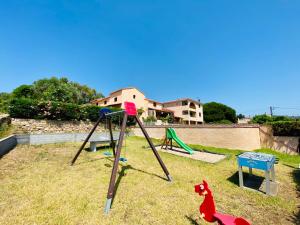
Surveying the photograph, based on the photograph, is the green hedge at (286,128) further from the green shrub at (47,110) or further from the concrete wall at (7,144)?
the concrete wall at (7,144)

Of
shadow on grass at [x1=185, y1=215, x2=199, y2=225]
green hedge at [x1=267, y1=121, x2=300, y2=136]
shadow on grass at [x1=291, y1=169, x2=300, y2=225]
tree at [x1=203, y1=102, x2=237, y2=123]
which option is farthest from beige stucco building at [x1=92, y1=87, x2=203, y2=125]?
shadow on grass at [x1=185, y1=215, x2=199, y2=225]

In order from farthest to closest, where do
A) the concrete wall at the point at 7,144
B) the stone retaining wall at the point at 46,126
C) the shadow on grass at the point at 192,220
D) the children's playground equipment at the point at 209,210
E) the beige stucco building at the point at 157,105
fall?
the beige stucco building at the point at 157,105 < the stone retaining wall at the point at 46,126 < the concrete wall at the point at 7,144 < the shadow on grass at the point at 192,220 < the children's playground equipment at the point at 209,210

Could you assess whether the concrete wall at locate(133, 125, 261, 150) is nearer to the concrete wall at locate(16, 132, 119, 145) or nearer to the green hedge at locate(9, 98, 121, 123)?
the green hedge at locate(9, 98, 121, 123)

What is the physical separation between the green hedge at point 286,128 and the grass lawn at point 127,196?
9071 millimetres

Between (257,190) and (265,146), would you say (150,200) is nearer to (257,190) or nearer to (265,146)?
(257,190)

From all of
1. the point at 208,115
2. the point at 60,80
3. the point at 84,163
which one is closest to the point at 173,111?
the point at 208,115

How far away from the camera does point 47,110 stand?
14406 millimetres

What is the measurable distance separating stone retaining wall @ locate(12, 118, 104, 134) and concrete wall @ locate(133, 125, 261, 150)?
35.8 feet

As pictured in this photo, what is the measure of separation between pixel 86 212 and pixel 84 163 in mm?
4072

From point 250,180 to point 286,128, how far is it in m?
11.8

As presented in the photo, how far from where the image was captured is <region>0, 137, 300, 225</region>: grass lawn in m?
3.34

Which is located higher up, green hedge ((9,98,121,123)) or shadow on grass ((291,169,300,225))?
green hedge ((9,98,121,123))

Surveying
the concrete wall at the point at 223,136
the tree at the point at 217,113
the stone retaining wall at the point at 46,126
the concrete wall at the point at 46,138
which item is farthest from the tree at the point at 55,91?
the tree at the point at 217,113

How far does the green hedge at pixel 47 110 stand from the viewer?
12828mm
